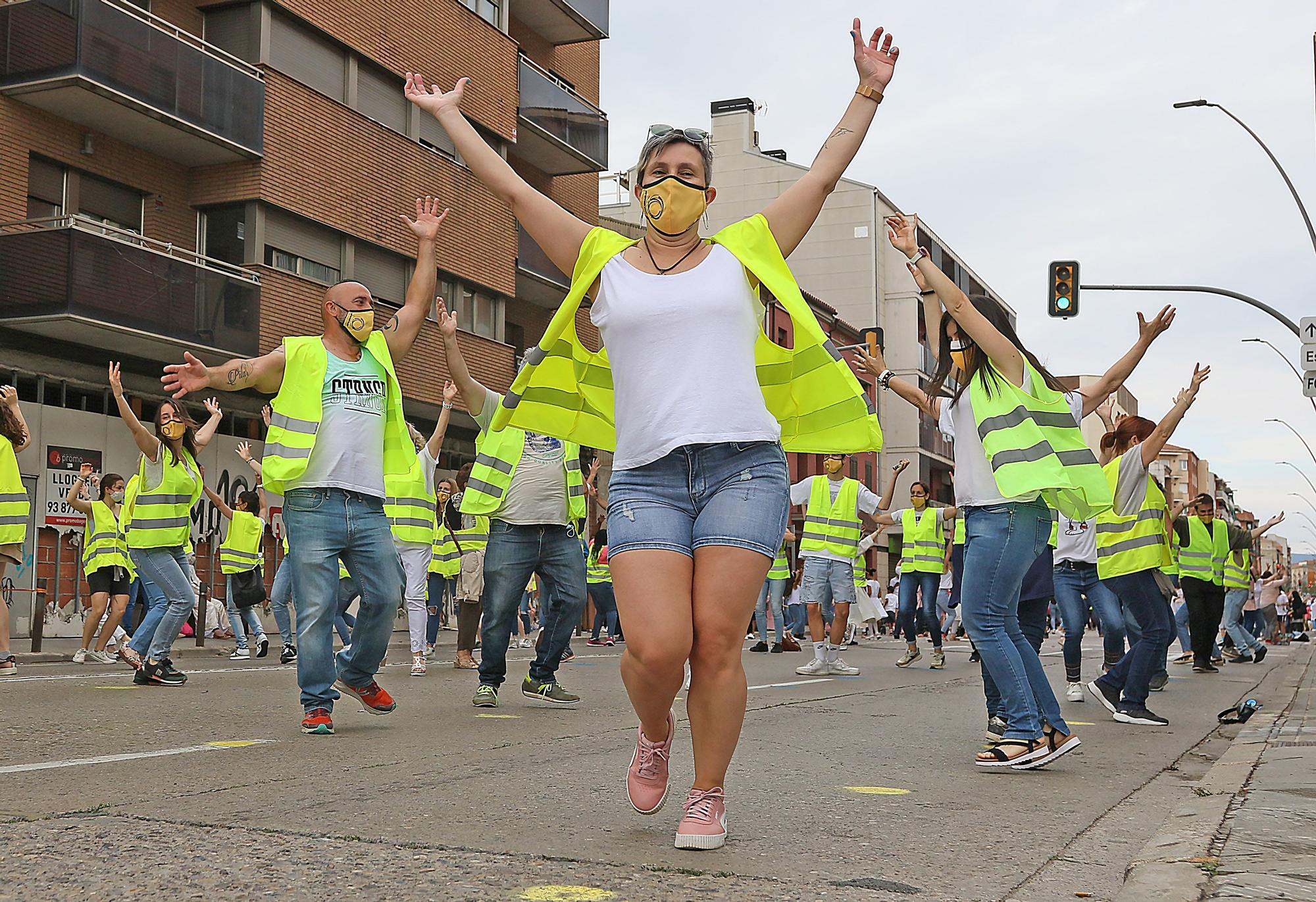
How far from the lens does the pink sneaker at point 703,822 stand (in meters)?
3.79

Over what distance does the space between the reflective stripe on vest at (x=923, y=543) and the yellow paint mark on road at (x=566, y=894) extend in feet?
40.6

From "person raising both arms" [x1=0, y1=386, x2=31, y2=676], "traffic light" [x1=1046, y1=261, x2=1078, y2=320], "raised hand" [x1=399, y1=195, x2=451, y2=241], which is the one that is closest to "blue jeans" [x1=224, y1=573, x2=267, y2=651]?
"person raising both arms" [x1=0, y1=386, x2=31, y2=676]

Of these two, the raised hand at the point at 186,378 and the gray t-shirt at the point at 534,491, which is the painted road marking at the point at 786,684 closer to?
the gray t-shirt at the point at 534,491

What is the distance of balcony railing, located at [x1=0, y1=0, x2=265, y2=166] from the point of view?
63.5 feet

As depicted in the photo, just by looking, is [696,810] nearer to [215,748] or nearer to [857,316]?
[215,748]

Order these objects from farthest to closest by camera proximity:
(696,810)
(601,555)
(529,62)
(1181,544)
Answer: (529,62)
(601,555)
(1181,544)
(696,810)

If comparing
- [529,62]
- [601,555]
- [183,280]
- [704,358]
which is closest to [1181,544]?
[601,555]

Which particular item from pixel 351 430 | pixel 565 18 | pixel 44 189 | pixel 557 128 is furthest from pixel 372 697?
pixel 565 18

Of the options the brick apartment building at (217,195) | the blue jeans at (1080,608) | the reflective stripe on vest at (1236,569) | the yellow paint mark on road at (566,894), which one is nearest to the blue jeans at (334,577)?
the yellow paint mark on road at (566,894)

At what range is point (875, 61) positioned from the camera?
456 centimetres

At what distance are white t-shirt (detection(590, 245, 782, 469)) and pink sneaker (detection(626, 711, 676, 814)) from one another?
833mm

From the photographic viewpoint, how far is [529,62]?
107 ft

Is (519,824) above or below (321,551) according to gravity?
below

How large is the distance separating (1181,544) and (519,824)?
39.4 feet
